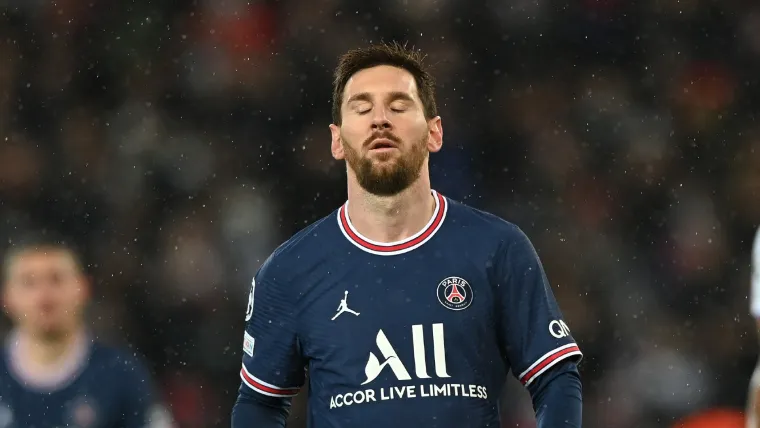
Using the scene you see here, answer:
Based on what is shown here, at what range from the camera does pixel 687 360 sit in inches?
268

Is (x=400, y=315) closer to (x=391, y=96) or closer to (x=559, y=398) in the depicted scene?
(x=559, y=398)

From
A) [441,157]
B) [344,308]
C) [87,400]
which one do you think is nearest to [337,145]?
[344,308]

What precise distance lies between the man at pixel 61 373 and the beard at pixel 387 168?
1660 mm

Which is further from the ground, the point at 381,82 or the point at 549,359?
the point at 381,82

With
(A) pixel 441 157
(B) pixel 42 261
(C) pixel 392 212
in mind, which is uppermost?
(A) pixel 441 157

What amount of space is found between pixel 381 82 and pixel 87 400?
6.13 ft

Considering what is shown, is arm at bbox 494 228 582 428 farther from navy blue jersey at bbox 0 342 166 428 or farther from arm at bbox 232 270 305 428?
navy blue jersey at bbox 0 342 166 428

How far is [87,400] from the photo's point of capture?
14.9 ft

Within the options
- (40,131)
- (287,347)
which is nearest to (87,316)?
(40,131)

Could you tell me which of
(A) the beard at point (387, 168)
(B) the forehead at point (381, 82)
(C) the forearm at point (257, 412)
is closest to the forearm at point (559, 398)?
(A) the beard at point (387, 168)

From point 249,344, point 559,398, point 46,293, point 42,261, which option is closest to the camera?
point 559,398

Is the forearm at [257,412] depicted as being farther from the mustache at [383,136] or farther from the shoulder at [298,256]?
the mustache at [383,136]

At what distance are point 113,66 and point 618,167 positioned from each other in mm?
3203

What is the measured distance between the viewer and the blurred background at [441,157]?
6867mm
